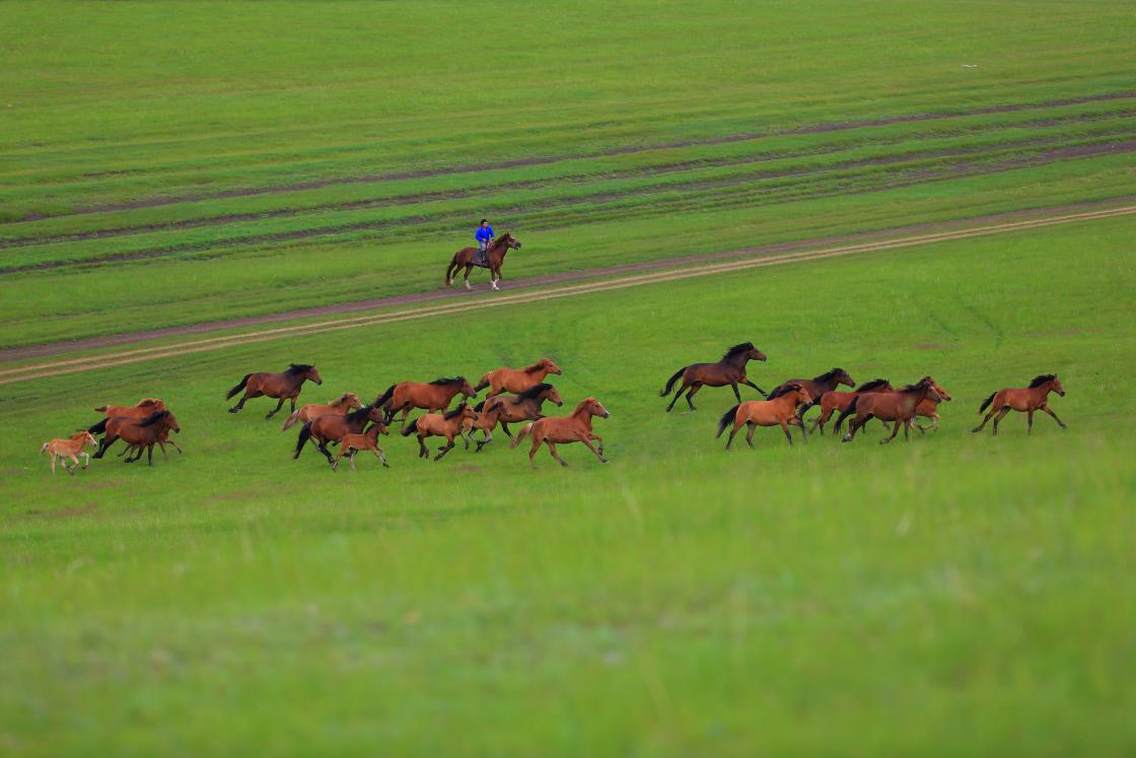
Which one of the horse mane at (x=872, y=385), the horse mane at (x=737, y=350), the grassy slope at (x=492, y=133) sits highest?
the grassy slope at (x=492, y=133)

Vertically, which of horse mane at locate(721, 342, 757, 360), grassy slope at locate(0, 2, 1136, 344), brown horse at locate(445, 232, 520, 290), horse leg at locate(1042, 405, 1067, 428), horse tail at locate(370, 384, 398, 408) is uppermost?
grassy slope at locate(0, 2, 1136, 344)

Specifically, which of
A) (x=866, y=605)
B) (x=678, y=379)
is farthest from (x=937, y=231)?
(x=866, y=605)

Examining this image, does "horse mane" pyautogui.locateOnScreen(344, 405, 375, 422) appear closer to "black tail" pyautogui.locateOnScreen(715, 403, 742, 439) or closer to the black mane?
the black mane

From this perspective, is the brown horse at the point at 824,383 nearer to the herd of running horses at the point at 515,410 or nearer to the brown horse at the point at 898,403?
the herd of running horses at the point at 515,410

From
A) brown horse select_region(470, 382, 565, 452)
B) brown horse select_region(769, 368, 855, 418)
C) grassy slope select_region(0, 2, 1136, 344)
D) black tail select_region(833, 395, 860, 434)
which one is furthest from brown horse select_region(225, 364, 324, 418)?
grassy slope select_region(0, 2, 1136, 344)

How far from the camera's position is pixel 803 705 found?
26.5 feet

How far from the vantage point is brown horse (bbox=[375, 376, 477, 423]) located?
93.5 ft

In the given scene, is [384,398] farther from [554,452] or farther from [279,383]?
[554,452]

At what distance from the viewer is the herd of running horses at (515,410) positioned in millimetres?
24922

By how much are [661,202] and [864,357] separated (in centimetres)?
2310

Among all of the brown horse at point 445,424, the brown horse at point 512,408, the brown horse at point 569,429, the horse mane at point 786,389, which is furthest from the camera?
the brown horse at point 512,408

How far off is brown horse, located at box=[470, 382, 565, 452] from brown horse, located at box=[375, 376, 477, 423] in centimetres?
90

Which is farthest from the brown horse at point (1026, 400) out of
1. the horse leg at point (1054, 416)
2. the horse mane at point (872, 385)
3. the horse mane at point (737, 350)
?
the horse mane at point (737, 350)

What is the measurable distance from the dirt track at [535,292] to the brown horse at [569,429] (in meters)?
13.2
